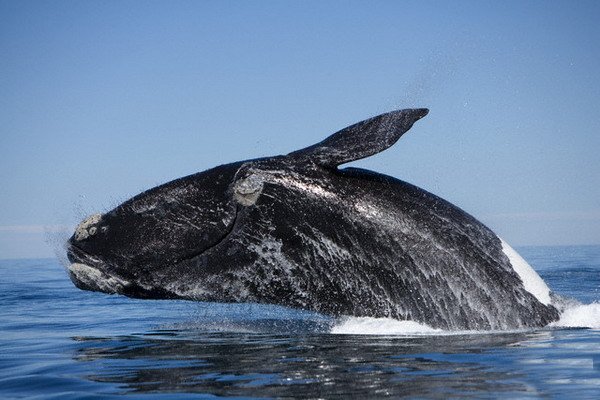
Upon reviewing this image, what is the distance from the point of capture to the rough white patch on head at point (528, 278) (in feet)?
36.1

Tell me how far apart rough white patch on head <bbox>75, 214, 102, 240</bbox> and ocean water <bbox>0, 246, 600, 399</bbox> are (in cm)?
146

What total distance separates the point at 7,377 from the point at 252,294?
140 inches

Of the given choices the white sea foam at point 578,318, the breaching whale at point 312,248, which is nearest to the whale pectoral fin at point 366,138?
the breaching whale at point 312,248

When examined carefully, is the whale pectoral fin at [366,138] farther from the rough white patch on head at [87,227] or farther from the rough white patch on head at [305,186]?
the rough white patch on head at [87,227]

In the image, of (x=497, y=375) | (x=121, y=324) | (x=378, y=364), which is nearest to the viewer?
(x=497, y=375)

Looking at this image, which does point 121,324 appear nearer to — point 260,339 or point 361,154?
point 260,339

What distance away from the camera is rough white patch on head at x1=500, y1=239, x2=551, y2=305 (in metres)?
11.0

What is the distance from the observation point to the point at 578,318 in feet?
37.1

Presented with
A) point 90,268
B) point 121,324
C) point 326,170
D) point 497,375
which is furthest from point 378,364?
point 121,324

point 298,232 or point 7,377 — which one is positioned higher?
point 298,232

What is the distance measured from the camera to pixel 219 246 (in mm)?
10828

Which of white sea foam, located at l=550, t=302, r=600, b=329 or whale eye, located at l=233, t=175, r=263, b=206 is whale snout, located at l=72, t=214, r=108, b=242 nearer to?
whale eye, located at l=233, t=175, r=263, b=206

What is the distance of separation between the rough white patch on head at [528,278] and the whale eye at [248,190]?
3.48m

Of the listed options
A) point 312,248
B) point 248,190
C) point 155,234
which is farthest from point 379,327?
point 155,234
